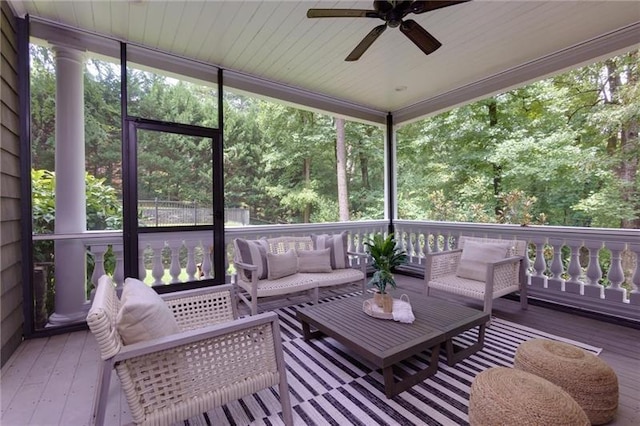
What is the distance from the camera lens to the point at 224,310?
7.34 feet

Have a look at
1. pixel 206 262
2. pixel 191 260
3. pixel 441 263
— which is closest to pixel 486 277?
pixel 441 263

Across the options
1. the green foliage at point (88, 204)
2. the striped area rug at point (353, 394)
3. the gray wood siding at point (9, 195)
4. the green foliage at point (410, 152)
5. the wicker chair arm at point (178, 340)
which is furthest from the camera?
the green foliage at point (410, 152)

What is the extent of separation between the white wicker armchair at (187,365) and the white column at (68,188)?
1683mm

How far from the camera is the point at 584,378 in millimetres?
1560

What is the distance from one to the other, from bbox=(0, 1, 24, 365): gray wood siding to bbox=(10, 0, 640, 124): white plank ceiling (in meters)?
0.44

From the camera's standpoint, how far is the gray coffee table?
5.98 feet

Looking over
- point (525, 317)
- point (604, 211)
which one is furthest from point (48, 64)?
point (604, 211)

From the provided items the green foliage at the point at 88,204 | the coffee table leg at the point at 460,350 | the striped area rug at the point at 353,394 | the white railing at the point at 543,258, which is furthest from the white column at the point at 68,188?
the coffee table leg at the point at 460,350

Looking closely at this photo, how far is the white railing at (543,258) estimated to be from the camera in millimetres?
3008

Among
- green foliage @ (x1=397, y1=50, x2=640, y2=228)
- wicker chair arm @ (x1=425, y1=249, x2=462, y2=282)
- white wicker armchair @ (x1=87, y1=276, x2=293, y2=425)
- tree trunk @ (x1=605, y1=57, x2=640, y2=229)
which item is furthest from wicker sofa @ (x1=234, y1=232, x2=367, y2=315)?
tree trunk @ (x1=605, y1=57, x2=640, y2=229)

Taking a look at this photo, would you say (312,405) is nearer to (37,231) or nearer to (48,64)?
(37,231)

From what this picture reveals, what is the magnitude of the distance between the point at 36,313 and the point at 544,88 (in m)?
9.76

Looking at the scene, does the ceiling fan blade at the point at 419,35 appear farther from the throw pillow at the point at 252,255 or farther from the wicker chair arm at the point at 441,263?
the throw pillow at the point at 252,255

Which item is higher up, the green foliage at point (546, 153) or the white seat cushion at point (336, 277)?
the green foliage at point (546, 153)
